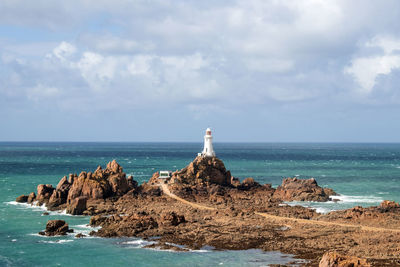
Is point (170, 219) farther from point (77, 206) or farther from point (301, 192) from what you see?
point (301, 192)

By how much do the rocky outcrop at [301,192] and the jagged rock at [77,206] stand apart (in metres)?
28.8

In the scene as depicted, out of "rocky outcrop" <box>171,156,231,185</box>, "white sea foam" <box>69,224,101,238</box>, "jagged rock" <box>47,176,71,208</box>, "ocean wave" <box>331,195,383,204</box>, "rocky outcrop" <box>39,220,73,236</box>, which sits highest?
"rocky outcrop" <box>171,156,231,185</box>

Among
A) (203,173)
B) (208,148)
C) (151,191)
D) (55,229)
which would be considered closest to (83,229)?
(55,229)

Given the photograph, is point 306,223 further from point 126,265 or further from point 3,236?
point 3,236

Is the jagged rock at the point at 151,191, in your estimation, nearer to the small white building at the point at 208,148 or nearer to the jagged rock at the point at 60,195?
the jagged rock at the point at 60,195

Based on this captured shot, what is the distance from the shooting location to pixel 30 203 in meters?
67.6

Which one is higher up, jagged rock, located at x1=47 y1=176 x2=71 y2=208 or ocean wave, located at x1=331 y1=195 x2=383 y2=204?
jagged rock, located at x1=47 y1=176 x2=71 y2=208

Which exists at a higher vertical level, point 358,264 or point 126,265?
point 358,264

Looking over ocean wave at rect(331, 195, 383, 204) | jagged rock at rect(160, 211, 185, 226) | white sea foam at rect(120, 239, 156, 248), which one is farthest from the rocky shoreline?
ocean wave at rect(331, 195, 383, 204)

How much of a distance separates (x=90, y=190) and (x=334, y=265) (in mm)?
43580

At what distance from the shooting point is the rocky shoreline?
40.5 metres

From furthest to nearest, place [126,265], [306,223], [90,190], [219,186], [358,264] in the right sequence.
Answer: [219,186] < [90,190] < [306,223] < [126,265] < [358,264]

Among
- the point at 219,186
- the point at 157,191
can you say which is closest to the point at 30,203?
the point at 157,191

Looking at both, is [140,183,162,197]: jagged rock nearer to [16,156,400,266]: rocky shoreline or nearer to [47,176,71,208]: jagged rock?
[16,156,400,266]: rocky shoreline
